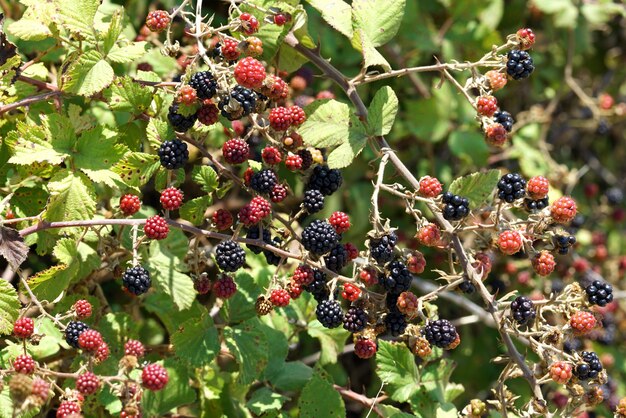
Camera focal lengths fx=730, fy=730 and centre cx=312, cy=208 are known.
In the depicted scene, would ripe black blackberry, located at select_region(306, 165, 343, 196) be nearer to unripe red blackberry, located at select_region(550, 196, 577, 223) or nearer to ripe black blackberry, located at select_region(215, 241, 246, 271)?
ripe black blackberry, located at select_region(215, 241, 246, 271)

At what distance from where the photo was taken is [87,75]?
7.87 ft

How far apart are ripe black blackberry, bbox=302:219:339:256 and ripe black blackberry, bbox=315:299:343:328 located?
167mm

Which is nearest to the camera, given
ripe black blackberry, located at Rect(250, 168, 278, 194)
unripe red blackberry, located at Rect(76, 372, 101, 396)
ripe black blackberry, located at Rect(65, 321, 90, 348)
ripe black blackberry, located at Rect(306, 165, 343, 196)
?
unripe red blackberry, located at Rect(76, 372, 101, 396)

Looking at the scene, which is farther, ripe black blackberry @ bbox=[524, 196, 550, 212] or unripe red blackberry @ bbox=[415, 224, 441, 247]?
ripe black blackberry @ bbox=[524, 196, 550, 212]

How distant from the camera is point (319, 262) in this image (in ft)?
8.02

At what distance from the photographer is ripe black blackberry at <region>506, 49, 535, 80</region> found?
8.09 ft

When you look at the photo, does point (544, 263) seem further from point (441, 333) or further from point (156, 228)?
point (156, 228)

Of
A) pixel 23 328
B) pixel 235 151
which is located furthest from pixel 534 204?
pixel 23 328

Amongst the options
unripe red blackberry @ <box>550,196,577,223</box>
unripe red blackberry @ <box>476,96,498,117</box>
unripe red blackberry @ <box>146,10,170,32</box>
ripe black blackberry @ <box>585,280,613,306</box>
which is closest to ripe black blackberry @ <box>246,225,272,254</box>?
unripe red blackberry @ <box>146,10,170,32</box>

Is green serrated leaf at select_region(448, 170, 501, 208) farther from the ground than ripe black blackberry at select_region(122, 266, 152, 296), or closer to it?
farther from the ground

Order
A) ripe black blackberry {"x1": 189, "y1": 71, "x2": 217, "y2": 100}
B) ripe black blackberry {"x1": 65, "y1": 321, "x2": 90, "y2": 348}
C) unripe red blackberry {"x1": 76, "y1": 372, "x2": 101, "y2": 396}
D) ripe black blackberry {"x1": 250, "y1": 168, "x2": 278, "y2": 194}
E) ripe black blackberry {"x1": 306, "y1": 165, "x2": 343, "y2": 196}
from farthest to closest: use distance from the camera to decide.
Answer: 1. ripe black blackberry {"x1": 306, "y1": 165, "x2": 343, "y2": 196}
2. ripe black blackberry {"x1": 250, "y1": 168, "x2": 278, "y2": 194}
3. ripe black blackberry {"x1": 189, "y1": 71, "x2": 217, "y2": 100}
4. ripe black blackberry {"x1": 65, "y1": 321, "x2": 90, "y2": 348}
5. unripe red blackberry {"x1": 76, "y1": 372, "x2": 101, "y2": 396}

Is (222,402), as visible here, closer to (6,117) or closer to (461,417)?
(461,417)

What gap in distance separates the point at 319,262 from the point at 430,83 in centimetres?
205

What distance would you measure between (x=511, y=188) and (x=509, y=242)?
0.18m
